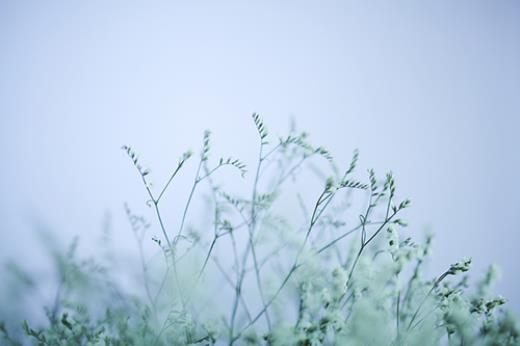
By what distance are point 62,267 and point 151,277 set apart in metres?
0.38

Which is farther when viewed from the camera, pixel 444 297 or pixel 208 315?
pixel 208 315

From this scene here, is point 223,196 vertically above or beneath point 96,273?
above

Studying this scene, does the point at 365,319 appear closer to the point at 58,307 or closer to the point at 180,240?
the point at 180,240

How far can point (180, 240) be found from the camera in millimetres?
1281

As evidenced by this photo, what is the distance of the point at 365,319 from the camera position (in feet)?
2.90

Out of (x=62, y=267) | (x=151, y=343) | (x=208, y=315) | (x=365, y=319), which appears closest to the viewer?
(x=365, y=319)

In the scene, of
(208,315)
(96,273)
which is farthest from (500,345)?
(96,273)

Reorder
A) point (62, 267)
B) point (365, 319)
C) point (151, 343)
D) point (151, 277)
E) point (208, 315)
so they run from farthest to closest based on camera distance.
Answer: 1. point (62, 267)
2. point (151, 277)
3. point (208, 315)
4. point (151, 343)
5. point (365, 319)

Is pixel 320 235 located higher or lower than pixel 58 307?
higher

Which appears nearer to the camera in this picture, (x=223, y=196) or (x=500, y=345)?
(x=500, y=345)

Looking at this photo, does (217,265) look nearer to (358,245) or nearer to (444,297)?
(358,245)

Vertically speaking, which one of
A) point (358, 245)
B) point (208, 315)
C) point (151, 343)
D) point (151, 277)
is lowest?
point (151, 343)

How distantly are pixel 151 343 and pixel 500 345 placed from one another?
869 mm

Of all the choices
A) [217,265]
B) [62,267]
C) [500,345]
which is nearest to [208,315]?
[217,265]
